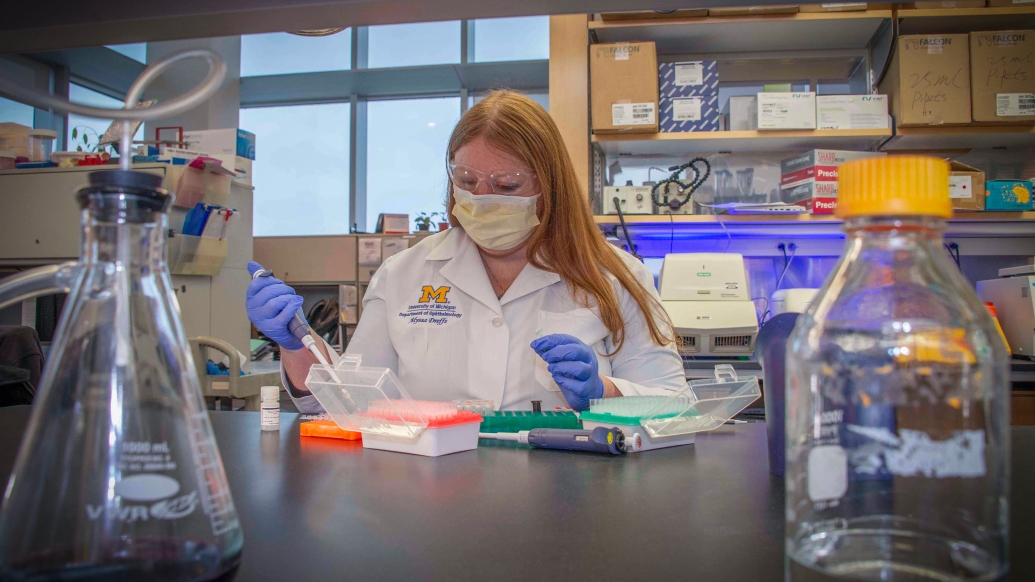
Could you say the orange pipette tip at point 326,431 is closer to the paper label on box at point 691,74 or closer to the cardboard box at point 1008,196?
the paper label on box at point 691,74

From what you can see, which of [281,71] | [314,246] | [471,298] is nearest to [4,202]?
[314,246]

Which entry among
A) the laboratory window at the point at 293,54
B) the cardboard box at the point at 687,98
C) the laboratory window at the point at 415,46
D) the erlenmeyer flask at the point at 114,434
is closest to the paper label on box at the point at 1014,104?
the cardboard box at the point at 687,98

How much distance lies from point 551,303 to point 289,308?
0.64m

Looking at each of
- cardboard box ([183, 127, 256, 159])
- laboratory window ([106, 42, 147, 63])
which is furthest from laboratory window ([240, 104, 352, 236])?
cardboard box ([183, 127, 256, 159])

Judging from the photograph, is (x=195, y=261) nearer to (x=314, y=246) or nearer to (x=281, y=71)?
(x=314, y=246)

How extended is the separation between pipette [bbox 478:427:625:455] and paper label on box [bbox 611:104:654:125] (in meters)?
2.25

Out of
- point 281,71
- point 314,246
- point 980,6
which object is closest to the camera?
point 980,6

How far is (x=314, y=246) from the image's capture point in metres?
4.34

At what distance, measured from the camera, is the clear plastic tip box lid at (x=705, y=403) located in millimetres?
912

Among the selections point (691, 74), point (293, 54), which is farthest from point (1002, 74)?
point (293, 54)

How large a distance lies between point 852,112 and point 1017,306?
101 cm

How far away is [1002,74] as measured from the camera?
9.08 feet

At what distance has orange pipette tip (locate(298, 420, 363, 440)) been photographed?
94cm

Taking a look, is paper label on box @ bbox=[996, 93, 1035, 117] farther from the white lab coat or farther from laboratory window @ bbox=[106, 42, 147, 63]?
laboratory window @ bbox=[106, 42, 147, 63]
